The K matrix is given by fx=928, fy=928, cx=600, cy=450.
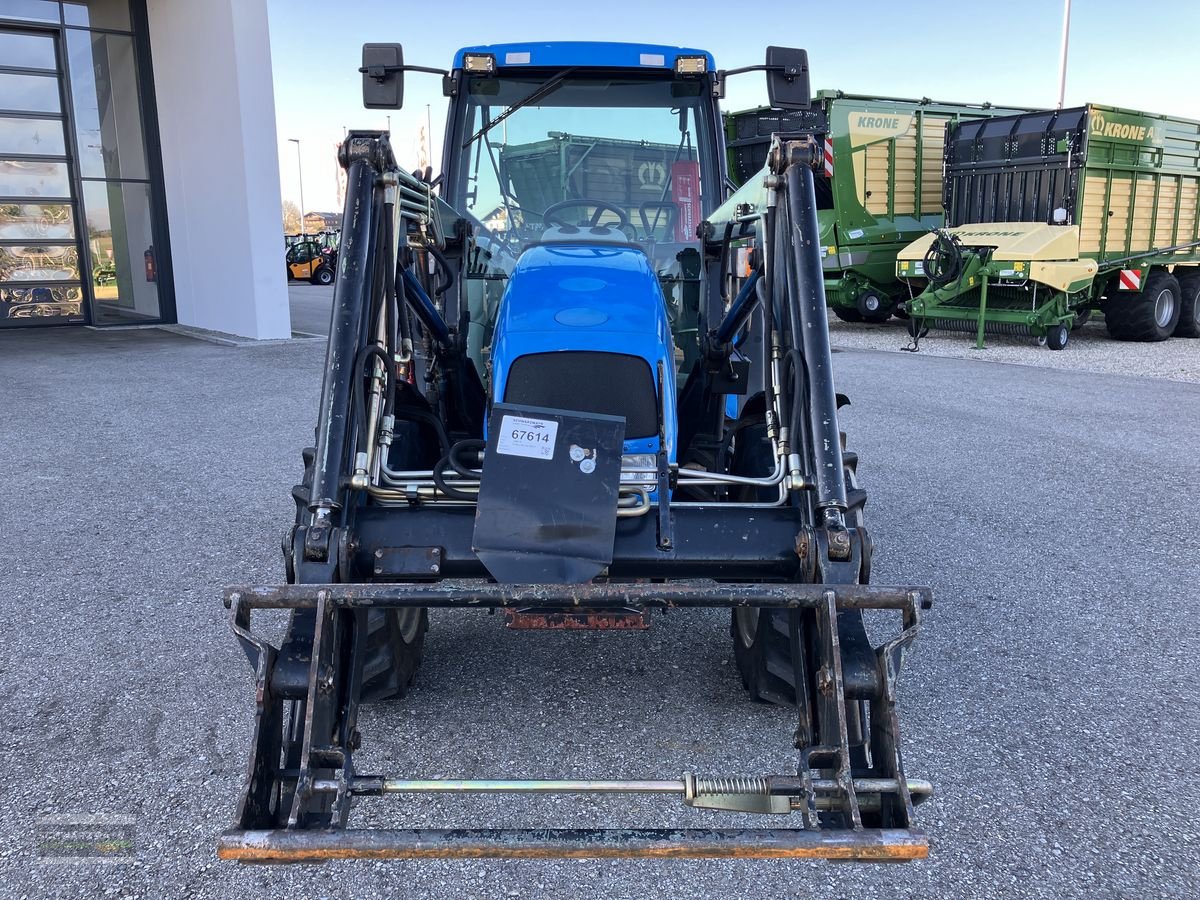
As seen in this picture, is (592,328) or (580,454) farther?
(592,328)

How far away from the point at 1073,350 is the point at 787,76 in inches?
Answer: 395

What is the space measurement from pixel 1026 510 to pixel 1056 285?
23.6ft

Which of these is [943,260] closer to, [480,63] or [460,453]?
[480,63]

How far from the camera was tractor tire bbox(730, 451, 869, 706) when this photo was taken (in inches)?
105

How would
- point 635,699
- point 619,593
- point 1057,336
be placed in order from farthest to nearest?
point 1057,336 → point 635,699 → point 619,593

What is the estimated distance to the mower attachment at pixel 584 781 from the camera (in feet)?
6.12

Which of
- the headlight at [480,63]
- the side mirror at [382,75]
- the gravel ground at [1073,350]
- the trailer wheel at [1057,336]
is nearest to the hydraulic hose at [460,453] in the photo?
the side mirror at [382,75]

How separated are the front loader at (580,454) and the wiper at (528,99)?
0.02 m

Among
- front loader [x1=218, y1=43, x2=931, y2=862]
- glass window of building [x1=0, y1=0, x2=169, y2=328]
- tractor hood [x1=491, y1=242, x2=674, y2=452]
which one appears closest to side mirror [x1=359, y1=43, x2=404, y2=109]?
front loader [x1=218, y1=43, x2=931, y2=862]

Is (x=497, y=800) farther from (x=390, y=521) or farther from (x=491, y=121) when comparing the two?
(x=491, y=121)

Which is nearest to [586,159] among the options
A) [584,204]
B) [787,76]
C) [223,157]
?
[584,204]

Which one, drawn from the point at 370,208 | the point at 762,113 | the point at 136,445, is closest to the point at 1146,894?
the point at 370,208

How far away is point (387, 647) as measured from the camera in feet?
9.46

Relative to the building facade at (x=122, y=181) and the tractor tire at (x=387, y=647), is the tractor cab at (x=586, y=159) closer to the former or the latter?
the tractor tire at (x=387, y=647)
